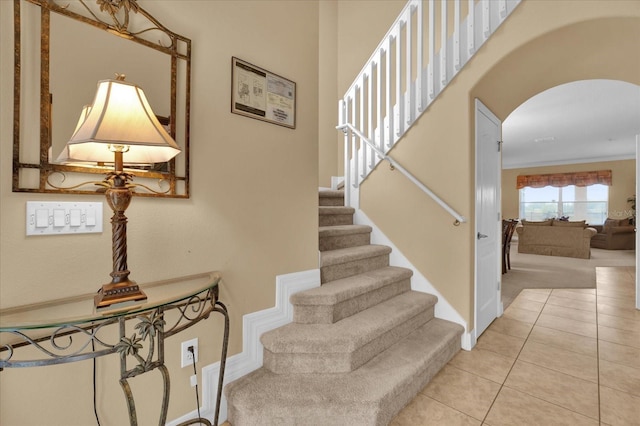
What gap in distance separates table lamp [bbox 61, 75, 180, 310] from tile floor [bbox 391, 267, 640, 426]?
60.9 inches

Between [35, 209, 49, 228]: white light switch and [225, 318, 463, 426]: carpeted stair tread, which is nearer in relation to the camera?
[35, 209, 49, 228]: white light switch

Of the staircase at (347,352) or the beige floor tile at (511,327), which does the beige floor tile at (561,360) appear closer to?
the beige floor tile at (511,327)

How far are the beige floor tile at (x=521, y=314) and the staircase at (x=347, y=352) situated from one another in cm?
117

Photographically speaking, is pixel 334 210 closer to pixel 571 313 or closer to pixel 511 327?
pixel 511 327

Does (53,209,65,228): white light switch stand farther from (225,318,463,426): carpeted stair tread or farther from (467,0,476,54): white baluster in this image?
(467,0,476,54): white baluster

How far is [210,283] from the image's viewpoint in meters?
1.26

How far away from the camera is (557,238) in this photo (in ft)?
22.8

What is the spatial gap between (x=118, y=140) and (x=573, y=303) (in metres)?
4.67

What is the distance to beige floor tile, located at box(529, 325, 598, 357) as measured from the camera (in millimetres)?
2457

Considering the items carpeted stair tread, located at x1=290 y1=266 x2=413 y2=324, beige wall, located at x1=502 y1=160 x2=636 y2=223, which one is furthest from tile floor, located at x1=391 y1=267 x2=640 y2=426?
beige wall, located at x1=502 y1=160 x2=636 y2=223

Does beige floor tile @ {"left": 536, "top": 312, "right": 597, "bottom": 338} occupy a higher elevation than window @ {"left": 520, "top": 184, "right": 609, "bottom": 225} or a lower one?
lower

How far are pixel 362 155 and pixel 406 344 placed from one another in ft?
6.25

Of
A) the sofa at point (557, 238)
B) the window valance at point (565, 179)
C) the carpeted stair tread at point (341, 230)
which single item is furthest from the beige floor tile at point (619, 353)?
the window valance at point (565, 179)

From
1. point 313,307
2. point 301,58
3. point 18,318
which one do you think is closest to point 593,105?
point 301,58
